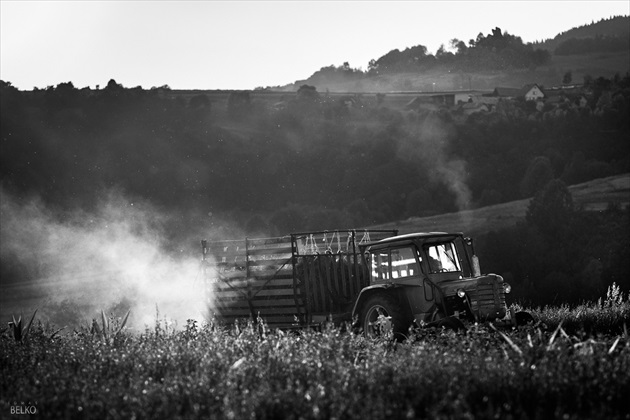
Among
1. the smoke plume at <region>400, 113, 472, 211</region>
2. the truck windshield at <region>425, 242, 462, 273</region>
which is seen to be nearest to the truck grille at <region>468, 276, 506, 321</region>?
the truck windshield at <region>425, 242, 462, 273</region>

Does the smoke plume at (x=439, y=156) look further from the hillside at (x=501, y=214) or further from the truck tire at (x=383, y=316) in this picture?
the truck tire at (x=383, y=316)

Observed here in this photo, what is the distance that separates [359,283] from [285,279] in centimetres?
173

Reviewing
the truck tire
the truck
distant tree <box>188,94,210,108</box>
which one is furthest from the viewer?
distant tree <box>188,94,210,108</box>

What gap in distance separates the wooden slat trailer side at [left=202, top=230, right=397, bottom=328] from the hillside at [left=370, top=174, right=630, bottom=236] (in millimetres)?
54060

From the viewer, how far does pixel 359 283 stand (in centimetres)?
1970

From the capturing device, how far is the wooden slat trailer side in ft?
64.7

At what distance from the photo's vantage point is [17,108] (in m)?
112

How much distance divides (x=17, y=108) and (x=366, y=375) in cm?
10869

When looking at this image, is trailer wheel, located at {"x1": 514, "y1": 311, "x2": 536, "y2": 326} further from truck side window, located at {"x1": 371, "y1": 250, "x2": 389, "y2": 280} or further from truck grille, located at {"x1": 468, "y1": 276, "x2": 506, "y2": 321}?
truck side window, located at {"x1": 371, "y1": 250, "x2": 389, "y2": 280}

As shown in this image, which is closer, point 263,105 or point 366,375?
point 366,375

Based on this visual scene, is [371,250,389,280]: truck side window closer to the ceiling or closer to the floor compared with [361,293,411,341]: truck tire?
closer to the ceiling

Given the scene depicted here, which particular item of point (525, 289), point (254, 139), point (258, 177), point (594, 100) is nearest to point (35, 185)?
point (258, 177)

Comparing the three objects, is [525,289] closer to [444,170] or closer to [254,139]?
[444,170]

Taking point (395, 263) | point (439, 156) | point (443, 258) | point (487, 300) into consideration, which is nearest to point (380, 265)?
point (395, 263)
